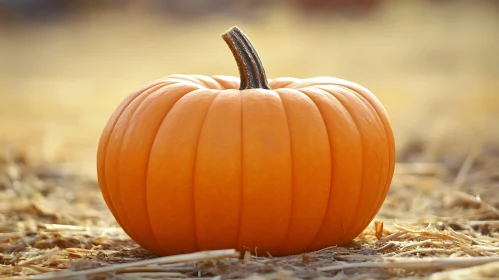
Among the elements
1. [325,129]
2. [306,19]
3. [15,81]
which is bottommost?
[325,129]

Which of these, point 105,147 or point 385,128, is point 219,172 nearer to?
point 105,147

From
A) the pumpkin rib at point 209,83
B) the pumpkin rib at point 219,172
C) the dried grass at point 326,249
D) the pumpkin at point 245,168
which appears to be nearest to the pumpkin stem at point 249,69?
the pumpkin at point 245,168

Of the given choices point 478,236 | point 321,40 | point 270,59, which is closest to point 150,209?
point 478,236

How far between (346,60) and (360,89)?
10.1 meters

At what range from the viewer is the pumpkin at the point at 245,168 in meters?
2.87

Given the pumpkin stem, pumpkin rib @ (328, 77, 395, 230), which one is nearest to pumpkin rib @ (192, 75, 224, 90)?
the pumpkin stem

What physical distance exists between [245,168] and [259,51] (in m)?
11.4

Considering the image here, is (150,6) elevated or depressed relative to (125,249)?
elevated

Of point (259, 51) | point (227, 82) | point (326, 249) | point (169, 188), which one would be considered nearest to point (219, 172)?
point (169, 188)

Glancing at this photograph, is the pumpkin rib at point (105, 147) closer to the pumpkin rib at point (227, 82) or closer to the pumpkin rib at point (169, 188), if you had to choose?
the pumpkin rib at point (169, 188)

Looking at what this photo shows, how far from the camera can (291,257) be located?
2957 millimetres

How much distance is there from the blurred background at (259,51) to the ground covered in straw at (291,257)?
0.89 metres

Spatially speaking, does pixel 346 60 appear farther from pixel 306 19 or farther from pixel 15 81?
pixel 15 81

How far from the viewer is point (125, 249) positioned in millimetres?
3475
